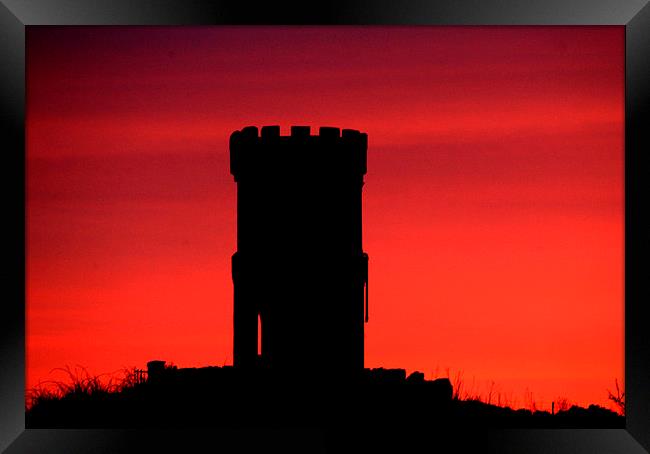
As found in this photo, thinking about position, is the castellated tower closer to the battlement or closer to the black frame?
the battlement

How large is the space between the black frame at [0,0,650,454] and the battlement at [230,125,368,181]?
193 cm

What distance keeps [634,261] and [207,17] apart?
3.09 meters

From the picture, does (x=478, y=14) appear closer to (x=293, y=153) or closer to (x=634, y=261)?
(x=634, y=261)

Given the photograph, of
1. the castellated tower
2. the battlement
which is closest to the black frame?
the castellated tower

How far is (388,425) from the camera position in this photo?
22.4 feet

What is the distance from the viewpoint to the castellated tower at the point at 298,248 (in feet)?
26.8

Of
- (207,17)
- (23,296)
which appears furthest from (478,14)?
(23,296)

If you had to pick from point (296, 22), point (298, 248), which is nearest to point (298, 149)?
point (298, 248)

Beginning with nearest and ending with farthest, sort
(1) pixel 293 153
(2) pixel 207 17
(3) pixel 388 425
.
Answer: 1. (2) pixel 207 17
2. (3) pixel 388 425
3. (1) pixel 293 153

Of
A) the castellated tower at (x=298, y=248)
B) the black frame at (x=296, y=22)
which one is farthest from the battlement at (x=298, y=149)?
the black frame at (x=296, y=22)

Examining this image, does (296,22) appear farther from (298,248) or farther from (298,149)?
(298,248)

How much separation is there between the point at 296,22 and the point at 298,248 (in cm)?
243

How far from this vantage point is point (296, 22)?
629cm

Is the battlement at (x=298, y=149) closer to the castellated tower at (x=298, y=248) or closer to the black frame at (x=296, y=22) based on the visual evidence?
the castellated tower at (x=298, y=248)
